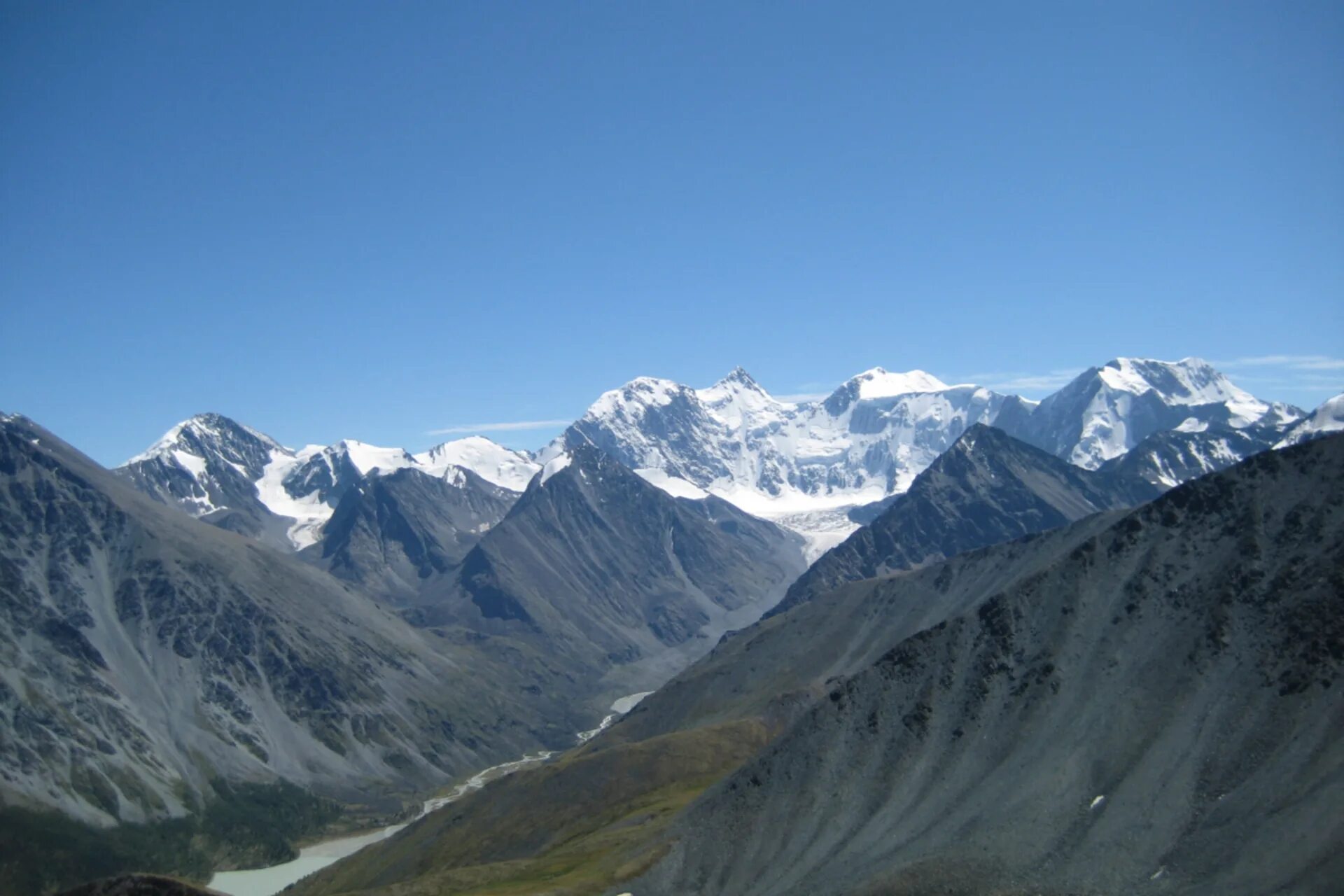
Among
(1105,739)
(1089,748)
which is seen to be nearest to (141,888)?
(1089,748)

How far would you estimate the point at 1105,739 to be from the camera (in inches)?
5512

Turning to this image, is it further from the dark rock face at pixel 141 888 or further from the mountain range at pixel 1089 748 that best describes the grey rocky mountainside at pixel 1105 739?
the dark rock face at pixel 141 888

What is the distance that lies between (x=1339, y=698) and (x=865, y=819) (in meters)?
57.0

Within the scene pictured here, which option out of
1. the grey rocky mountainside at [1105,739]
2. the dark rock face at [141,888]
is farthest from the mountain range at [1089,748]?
the dark rock face at [141,888]

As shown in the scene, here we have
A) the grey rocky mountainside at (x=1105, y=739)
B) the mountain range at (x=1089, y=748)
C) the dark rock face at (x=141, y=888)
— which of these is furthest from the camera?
the mountain range at (x=1089, y=748)

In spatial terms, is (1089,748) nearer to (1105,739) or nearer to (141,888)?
(1105,739)

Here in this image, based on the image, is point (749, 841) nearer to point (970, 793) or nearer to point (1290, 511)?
point (970, 793)

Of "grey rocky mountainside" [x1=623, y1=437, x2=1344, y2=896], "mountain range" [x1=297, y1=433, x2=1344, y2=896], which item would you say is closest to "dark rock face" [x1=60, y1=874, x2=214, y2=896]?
"mountain range" [x1=297, y1=433, x2=1344, y2=896]

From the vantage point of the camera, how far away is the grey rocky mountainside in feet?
384

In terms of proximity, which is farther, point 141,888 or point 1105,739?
point 1105,739

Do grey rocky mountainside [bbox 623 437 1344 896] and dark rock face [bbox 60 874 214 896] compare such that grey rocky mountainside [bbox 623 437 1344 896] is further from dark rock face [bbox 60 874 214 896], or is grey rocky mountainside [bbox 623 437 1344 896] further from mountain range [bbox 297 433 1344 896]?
dark rock face [bbox 60 874 214 896]

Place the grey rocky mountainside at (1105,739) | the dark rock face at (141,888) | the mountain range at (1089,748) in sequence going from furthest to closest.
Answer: the mountain range at (1089,748)
the grey rocky mountainside at (1105,739)
the dark rock face at (141,888)

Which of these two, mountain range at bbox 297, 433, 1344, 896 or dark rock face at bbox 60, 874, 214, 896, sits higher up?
mountain range at bbox 297, 433, 1344, 896

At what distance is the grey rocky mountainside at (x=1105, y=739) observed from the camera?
4611 inches
